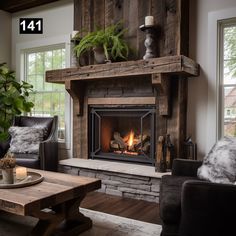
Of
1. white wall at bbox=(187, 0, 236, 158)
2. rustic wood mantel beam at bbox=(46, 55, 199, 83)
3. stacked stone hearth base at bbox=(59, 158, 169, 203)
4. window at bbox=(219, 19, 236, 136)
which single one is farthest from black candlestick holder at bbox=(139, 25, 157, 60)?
stacked stone hearth base at bbox=(59, 158, 169, 203)

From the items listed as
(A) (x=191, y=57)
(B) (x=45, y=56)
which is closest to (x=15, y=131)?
(B) (x=45, y=56)

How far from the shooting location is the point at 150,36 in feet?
11.1

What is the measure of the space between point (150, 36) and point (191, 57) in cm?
56

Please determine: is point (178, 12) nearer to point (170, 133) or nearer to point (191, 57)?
point (191, 57)

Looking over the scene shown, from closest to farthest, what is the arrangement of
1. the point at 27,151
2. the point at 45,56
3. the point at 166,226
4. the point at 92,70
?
the point at 166,226 → the point at 92,70 → the point at 27,151 → the point at 45,56

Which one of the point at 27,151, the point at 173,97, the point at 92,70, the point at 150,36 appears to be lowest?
the point at 27,151

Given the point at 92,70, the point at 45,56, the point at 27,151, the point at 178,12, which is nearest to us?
the point at 178,12

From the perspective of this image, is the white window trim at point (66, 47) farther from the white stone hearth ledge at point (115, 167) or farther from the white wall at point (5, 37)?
the white stone hearth ledge at point (115, 167)

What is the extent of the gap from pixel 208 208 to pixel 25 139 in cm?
290

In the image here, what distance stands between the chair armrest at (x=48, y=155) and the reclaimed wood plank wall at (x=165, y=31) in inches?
58.3

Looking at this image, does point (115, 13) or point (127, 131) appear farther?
point (127, 131)

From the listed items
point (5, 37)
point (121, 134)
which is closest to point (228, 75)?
point (121, 134)

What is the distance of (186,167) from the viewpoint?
2.67 metres

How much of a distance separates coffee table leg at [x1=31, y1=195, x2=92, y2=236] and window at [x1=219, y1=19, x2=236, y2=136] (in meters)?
1.95
